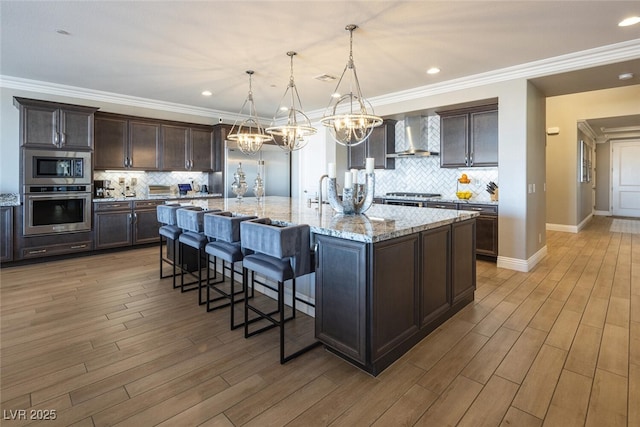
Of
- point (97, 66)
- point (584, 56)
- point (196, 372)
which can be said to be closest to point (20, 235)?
point (97, 66)

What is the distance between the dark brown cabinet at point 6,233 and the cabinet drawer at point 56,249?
0.17 m

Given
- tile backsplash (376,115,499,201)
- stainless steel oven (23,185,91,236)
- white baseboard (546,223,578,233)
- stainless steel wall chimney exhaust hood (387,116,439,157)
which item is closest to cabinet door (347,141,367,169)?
tile backsplash (376,115,499,201)

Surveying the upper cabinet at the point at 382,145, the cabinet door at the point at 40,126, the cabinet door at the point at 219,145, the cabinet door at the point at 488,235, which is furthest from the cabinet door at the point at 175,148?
the cabinet door at the point at 488,235

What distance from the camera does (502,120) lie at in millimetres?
4477

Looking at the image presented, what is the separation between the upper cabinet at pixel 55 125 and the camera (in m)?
4.65

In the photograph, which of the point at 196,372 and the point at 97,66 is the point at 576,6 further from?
the point at 97,66

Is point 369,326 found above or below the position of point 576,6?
below

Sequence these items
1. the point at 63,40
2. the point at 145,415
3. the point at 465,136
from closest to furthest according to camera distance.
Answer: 1. the point at 145,415
2. the point at 63,40
3. the point at 465,136

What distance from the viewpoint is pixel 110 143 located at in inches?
225

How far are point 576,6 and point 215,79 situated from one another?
4186mm

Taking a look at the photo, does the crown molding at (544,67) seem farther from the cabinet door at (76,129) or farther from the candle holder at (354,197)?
the cabinet door at (76,129)

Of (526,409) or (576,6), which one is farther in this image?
(576,6)

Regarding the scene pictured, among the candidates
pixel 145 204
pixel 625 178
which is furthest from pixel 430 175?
pixel 625 178

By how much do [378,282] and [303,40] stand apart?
8.77ft
